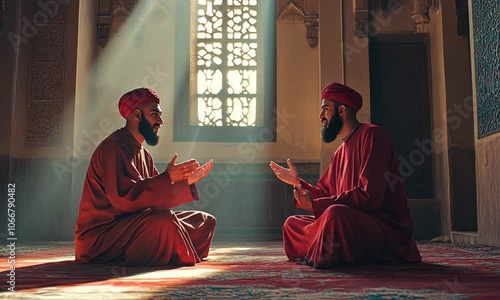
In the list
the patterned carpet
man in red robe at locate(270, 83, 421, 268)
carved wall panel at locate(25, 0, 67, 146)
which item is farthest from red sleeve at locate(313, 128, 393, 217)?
carved wall panel at locate(25, 0, 67, 146)

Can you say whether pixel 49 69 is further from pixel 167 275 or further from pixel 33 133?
pixel 167 275

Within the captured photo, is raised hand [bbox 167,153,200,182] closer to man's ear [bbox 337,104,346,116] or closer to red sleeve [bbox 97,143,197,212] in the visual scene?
red sleeve [bbox 97,143,197,212]

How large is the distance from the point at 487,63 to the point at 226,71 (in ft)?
11.6

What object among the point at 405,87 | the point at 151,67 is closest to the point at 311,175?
the point at 405,87

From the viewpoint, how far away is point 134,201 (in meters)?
3.51

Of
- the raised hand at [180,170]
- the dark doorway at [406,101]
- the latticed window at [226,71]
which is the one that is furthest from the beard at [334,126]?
the latticed window at [226,71]

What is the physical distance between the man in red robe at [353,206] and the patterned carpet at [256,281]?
0.11 meters

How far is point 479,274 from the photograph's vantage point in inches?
118

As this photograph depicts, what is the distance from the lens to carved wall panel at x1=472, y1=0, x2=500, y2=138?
5.19 m

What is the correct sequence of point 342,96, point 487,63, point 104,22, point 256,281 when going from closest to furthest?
point 256,281, point 342,96, point 487,63, point 104,22

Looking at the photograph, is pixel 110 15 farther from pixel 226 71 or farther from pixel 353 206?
pixel 353 206

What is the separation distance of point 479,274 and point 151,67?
563 cm

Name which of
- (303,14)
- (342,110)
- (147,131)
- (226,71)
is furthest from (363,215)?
(303,14)

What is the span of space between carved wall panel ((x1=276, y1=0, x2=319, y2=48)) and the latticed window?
6.3 inches
